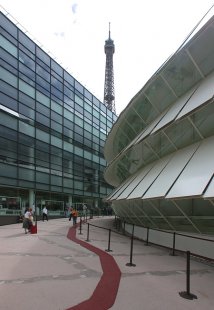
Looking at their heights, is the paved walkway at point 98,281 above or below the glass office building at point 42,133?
below

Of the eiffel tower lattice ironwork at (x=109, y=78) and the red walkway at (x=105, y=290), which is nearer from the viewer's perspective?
the red walkway at (x=105, y=290)

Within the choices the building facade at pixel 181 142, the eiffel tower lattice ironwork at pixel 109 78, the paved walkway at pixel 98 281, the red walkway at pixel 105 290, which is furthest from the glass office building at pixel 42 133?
the eiffel tower lattice ironwork at pixel 109 78

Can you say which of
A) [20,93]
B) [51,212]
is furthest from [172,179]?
[51,212]

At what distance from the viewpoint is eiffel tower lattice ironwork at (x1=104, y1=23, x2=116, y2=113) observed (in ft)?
287

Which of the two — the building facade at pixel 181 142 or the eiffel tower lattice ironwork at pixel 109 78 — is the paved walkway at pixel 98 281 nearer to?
the building facade at pixel 181 142

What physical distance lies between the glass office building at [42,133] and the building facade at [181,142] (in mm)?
16412

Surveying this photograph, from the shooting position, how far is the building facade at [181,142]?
12.0 m

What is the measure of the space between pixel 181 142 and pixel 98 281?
28.2 feet

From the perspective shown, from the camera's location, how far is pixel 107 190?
202 ft

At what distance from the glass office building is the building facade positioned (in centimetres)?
1641

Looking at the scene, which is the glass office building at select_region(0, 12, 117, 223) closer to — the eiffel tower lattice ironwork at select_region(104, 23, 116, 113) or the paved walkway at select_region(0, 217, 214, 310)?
the paved walkway at select_region(0, 217, 214, 310)

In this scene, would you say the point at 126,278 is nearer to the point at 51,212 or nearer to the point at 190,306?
the point at 190,306

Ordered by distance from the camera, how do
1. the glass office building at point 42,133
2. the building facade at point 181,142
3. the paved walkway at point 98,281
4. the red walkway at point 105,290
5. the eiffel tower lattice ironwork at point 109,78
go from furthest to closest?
1. the eiffel tower lattice ironwork at point 109,78
2. the glass office building at point 42,133
3. the building facade at point 181,142
4. the paved walkway at point 98,281
5. the red walkway at point 105,290

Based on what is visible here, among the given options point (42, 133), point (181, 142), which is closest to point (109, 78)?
point (42, 133)
